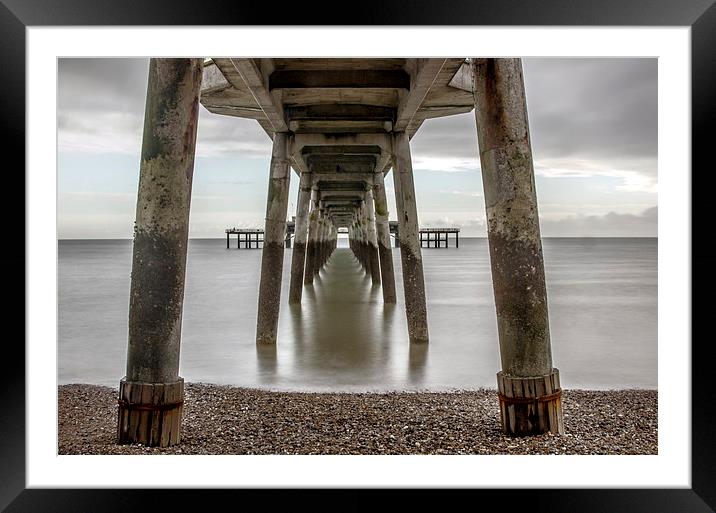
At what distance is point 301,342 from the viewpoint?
9539 mm

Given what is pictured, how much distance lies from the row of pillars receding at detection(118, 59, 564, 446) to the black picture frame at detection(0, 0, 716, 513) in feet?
4.23

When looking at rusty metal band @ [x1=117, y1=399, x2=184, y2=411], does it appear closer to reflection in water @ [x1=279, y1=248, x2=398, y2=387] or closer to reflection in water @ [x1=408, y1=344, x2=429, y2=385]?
reflection in water @ [x1=279, y1=248, x2=398, y2=387]

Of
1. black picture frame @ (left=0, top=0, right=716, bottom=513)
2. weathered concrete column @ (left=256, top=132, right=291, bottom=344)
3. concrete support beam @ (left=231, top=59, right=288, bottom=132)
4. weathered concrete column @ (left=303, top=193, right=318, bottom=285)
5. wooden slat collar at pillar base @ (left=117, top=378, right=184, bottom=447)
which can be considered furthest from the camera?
weathered concrete column @ (left=303, top=193, right=318, bottom=285)

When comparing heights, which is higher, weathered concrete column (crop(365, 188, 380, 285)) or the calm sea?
weathered concrete column (crop(365, 188, 380, 285))

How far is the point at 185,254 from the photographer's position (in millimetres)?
3844

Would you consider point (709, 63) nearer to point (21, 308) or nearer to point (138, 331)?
point (21, 308)

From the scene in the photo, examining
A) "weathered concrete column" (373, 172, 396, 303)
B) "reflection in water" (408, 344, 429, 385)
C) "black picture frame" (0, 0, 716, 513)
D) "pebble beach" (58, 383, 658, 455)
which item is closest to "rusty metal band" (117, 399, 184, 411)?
"pebble beach" (58, 383, 658, 455)

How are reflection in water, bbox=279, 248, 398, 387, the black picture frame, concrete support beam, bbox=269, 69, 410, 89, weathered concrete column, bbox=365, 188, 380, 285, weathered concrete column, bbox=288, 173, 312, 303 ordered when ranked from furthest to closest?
1. weathered concrete column, bbox=365, 188, 380, 285
2. weathered concrete column, bbox=288, 173, 312, 303
3. reflection in water, bbox=279, 248, 398, 387
4. concrete support beam, bbox=269, 69, 410, 89
5. the black picture frame

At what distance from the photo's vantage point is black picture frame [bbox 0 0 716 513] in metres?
2.12

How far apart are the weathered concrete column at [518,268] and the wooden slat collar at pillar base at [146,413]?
2005 mm

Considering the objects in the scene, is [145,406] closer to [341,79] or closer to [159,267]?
[159,267]

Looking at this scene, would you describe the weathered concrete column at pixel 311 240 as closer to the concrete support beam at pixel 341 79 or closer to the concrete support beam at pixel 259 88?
the concrete support beam at pixel 259 88
